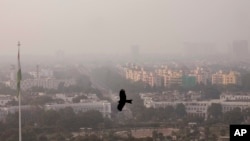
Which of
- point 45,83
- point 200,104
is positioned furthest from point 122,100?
point 45,83

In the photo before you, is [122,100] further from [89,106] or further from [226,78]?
[226,78]

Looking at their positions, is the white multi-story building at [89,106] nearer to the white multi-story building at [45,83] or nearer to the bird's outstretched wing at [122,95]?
the white multi-story building at [45,83]

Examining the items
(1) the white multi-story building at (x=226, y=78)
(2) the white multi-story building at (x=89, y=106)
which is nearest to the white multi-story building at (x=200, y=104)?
(2) the white multi-story building at (x=89, y=106)

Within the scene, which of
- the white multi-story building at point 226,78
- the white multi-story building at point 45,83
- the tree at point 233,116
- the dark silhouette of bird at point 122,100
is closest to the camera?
the dark silhouette of bird at point 122,100

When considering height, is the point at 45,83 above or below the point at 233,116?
above

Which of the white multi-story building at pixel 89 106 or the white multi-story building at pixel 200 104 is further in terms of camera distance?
the white multi-story building at pixel 200 104

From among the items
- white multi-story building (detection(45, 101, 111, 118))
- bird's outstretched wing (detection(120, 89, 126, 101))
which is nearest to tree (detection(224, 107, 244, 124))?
white multi-story building (detection(45, 101, 111, 118))

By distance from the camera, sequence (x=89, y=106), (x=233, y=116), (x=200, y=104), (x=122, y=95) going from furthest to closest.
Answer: (x=89, y=106) < (x=200, y=104) < (x=233, y=116) < (x=122, y=95)

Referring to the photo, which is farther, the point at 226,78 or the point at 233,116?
the point at 226,78

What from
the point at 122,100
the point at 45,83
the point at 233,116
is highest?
the point at 122,100

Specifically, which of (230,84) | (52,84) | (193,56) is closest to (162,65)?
(193,56)

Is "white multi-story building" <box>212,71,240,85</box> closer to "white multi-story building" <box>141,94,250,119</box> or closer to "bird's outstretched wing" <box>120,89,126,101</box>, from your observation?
"white multi-story building" <box>141,94,250,119</box>
